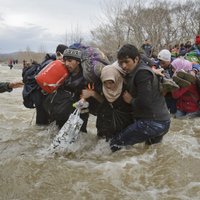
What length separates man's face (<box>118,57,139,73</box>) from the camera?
13.7 ft

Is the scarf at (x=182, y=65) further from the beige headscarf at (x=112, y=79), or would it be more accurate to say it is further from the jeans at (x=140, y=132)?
the beige headscarf at (x=112, y=79)

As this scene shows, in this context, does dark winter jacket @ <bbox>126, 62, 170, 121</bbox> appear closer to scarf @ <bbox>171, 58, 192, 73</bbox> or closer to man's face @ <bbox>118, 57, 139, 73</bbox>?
man's face @ <bbox>118, 57, 139, 73</bbox>

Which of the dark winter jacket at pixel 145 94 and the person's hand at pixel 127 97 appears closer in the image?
the dark winter jacket at pixel 145 94

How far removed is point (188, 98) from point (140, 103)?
11.0 ft

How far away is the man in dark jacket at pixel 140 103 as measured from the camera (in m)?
4.14

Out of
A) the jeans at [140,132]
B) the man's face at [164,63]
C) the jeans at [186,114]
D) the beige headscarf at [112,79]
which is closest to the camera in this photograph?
the beige headscarf at [112,79]

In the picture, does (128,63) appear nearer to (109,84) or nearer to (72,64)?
(109,84)

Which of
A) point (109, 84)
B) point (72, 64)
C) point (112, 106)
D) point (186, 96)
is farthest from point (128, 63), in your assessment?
point (186, 96)

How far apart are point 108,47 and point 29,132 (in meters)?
23.8

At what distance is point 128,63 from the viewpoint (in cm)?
417

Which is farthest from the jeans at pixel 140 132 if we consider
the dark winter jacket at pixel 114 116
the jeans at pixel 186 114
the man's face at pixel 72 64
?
the jeans at pixel 186 114

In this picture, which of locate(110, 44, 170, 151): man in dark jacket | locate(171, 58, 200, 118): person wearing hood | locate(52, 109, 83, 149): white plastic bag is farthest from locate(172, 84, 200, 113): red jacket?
locate(52, 109, 83, 149): white plastic bag

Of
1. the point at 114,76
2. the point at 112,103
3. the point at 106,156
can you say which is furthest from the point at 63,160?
the point at 114,76

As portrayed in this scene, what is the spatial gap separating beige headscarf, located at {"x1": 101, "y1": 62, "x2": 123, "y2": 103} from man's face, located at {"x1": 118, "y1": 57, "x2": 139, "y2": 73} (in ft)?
0.42
